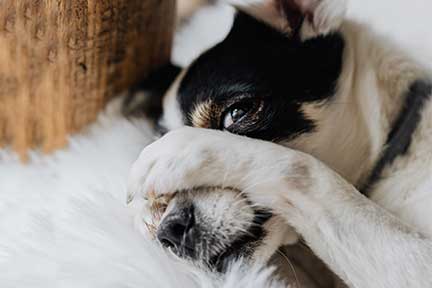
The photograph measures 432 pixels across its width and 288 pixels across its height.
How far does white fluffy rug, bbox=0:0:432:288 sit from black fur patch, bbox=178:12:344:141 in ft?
0.49

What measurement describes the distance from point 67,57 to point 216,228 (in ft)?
1.41

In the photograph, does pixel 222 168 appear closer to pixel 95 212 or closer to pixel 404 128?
pixel 95 212

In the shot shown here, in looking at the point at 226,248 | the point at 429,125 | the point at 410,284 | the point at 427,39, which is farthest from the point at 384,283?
the point at 427,39

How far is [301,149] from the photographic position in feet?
3.42

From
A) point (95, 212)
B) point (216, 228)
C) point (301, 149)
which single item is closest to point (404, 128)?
point (301, 149)

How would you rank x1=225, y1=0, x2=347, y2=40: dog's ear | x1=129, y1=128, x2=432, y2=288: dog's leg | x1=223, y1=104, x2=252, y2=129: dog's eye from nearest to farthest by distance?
x1=129, y1=128, x2=432, y2=288: dog's leg
x1=223, y1=104, x2=252, y2=129: dog's eye
x1=225, y1=0, x2=347, y2=40: dog's ear

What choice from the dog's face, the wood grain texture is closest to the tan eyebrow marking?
the dog's face

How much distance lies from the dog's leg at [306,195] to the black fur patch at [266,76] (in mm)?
97

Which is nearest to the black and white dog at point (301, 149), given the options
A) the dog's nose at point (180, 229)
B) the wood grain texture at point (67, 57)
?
the dog's nose at point (180, 229)

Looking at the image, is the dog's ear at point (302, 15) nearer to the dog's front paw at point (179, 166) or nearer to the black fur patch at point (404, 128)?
the black fur patch at point (404, 128)

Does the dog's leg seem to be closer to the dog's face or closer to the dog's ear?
the dog's face

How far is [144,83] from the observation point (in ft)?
4.17

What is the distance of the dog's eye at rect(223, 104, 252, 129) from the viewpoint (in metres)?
1.01

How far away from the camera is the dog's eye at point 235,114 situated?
1007mm
